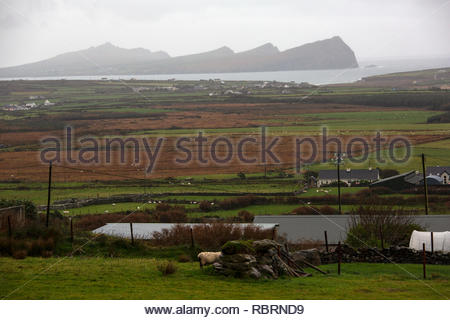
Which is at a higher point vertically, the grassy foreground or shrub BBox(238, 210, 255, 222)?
the grassy foreground

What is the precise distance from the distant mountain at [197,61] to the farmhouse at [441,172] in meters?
27.5

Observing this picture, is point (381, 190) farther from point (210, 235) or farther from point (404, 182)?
point (210, 235)

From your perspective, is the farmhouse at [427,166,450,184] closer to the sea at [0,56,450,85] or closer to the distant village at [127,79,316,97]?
the sea at [0,56,450,85]

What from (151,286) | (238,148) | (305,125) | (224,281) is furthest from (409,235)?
(305,125)

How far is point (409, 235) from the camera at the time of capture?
44.4 ft

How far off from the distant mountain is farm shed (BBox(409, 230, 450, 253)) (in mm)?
48140

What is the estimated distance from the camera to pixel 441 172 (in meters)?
32.1

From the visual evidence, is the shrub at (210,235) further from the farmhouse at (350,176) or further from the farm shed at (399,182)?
the farmhouse at (350,176)

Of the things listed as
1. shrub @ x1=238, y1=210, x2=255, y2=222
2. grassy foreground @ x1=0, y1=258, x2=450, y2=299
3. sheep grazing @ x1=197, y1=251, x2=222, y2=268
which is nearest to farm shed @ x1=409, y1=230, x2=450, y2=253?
grassy foreground @ x1=0, y1=258, x2=450, y2=299

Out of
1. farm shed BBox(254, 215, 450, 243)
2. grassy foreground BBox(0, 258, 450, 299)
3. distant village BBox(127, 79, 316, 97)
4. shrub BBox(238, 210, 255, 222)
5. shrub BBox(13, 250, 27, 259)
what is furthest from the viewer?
distant village BBox(127, 79, 316, 97)

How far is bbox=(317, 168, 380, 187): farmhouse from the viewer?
3176 cm

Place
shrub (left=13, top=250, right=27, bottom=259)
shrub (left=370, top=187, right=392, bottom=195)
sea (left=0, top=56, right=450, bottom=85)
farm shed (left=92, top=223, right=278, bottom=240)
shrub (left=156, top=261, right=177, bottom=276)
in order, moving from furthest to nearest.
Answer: sea (left=0, top=56, right=450, bottom=85), shrub (left=370, top=187, right=392, bottom=195), farm shed (left=92, top=223, right=278, bottom=240), shrub (left=13, top=250, right=27, bottom=259), shrub (left=156, top=261, right=177, bottom=276)

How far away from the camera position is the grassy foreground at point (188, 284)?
8.33 metres

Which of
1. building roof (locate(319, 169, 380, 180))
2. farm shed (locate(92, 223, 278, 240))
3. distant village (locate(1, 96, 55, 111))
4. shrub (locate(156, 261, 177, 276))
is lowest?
building roof (locate(319, 169, 380, 180))
